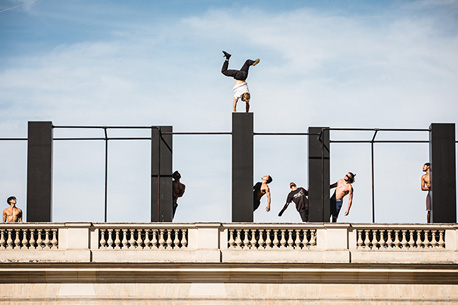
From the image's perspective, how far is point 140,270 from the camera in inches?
1128

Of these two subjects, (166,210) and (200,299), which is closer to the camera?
(200,299)

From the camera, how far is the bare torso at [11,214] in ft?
100

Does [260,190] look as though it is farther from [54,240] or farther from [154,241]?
[54,240]

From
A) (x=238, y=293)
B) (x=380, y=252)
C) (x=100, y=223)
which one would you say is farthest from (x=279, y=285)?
(x=100, y=223)

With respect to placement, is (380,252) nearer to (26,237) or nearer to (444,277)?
(444,277)

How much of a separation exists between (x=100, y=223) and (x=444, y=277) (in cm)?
A: 939

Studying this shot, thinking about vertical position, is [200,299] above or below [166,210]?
below

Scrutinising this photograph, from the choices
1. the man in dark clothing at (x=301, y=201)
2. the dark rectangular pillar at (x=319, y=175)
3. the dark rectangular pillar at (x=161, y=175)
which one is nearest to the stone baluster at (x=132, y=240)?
the dark rectangular pillar at (x=161, y=175)

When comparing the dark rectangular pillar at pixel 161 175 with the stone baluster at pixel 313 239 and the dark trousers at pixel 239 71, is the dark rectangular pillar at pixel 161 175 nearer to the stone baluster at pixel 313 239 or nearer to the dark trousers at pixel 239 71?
the dark trousers at pixel 239 71

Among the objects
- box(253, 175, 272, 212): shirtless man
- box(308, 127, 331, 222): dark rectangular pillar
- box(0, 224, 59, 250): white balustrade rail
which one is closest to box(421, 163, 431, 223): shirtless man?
box(308, 127, 331, 222): dark rectangular pillar

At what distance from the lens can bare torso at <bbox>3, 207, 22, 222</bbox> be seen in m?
30.5

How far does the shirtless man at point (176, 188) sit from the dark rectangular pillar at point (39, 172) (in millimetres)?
3572

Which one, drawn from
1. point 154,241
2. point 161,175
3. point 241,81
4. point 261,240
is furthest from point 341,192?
point 154,241

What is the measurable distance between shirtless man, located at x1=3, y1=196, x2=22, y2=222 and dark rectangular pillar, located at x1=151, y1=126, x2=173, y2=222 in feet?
12.6
